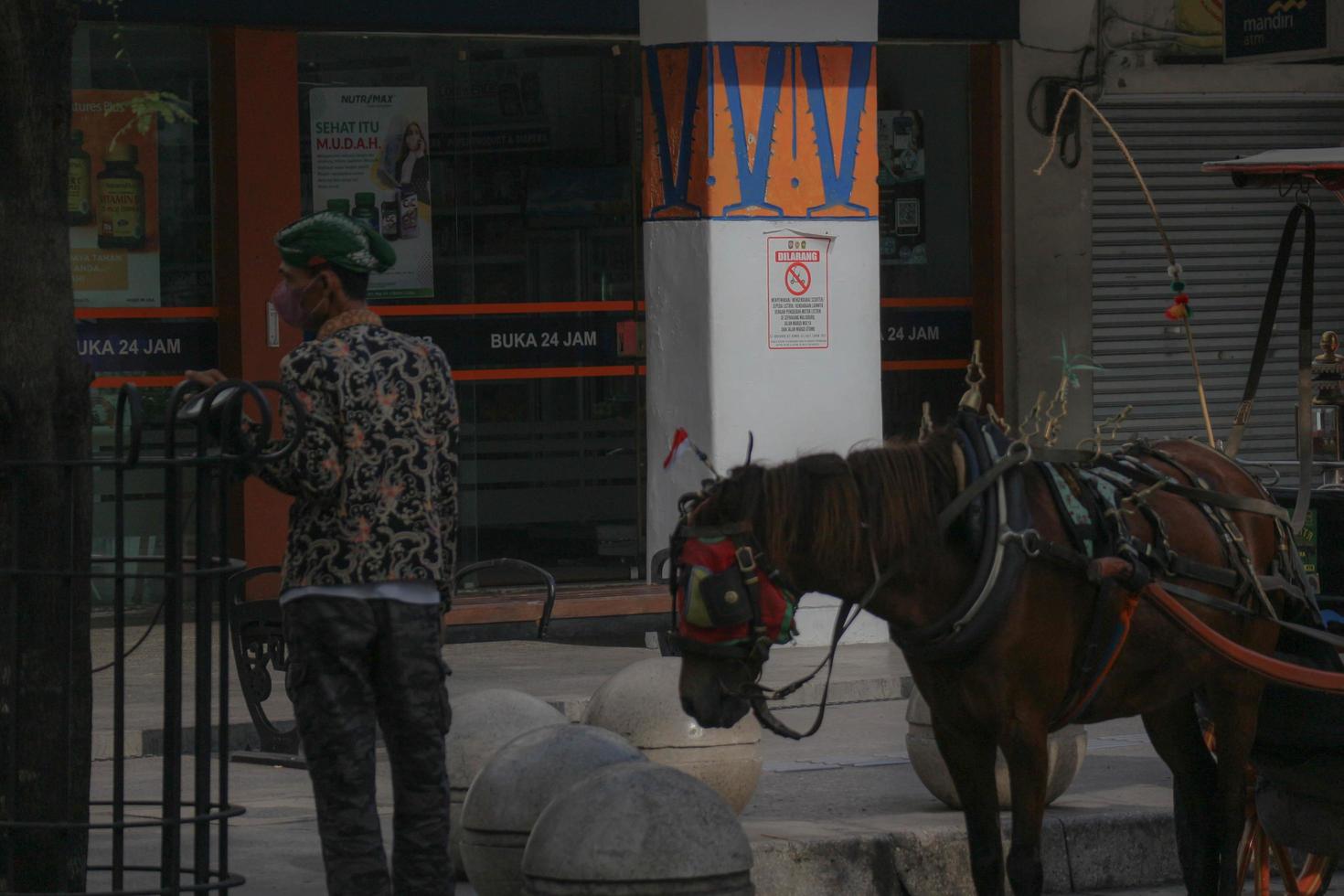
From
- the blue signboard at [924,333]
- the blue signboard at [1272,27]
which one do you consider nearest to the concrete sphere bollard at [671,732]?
the blue signboard at [1272,27]

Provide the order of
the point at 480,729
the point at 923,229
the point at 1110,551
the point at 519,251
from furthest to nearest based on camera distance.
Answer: the point at 923,229, the point at 519,251, the point at 480,729, the point at 1110,551

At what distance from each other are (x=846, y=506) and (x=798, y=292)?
284 inches

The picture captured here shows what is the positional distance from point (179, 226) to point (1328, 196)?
7.86 meters

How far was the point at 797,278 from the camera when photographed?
1232cm

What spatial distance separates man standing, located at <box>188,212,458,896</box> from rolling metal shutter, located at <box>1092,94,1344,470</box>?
10.4m

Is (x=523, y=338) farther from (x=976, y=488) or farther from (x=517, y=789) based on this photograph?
(x=976, y=488)

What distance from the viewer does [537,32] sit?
1345cm

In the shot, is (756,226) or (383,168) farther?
(383,168)

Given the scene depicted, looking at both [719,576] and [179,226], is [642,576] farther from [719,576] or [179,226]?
[719,576]

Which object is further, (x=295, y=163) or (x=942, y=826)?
(x=295, y=163)

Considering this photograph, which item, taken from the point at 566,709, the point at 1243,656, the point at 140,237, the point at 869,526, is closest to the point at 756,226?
the point at 566,709

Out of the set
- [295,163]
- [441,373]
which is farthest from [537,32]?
[441,373]

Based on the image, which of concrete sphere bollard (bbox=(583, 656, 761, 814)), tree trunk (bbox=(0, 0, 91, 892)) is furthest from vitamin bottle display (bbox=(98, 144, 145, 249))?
tree trunk (bbox=(0, 0, 91, 892))

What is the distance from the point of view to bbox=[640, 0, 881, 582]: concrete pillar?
1205 centimetres
